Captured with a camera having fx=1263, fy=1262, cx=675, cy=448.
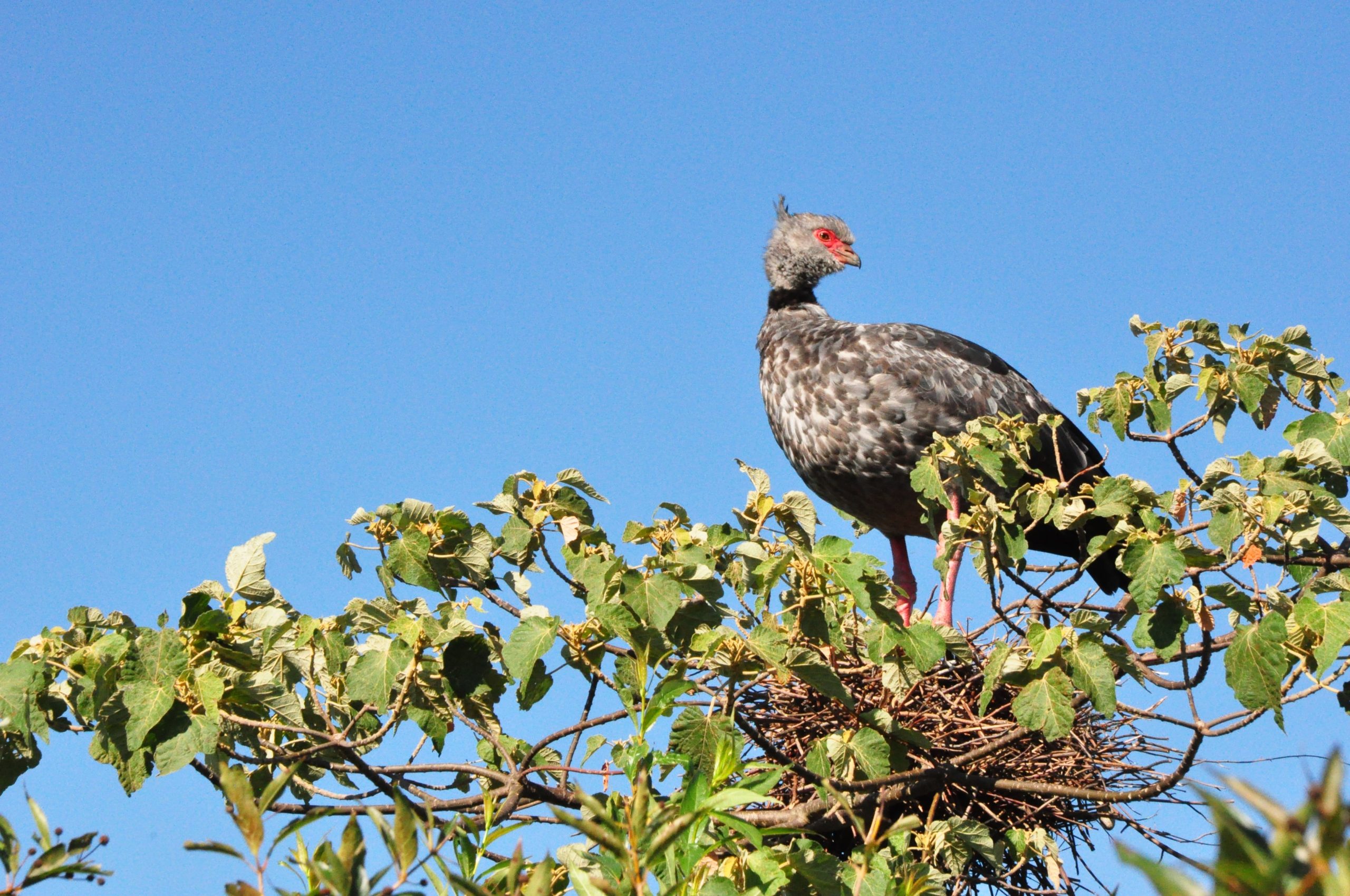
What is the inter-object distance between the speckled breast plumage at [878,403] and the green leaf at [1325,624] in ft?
7.54

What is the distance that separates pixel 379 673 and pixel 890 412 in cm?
283

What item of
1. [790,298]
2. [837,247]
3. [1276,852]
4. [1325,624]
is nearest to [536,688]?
[1325,624]

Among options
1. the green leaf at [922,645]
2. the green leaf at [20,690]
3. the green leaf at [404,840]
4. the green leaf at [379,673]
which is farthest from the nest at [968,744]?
the green leaf at [404,840]

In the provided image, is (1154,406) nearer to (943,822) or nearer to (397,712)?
(943,822)

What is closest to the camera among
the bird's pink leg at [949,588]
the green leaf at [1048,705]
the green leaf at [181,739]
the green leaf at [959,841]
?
the green leaf at [181,739]

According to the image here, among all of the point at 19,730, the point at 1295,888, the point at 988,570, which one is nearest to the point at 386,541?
the point at 19,730

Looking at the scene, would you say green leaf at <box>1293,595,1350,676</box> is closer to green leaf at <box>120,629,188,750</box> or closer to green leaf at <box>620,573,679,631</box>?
green leaf at <box>620,573,679,631</box>

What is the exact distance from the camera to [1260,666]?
8.46 ft

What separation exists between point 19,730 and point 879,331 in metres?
3.63

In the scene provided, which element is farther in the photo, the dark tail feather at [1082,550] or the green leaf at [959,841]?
the dark tail feather at [1082,550]

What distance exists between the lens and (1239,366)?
3.49 meters

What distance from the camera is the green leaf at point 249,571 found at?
9.39ft

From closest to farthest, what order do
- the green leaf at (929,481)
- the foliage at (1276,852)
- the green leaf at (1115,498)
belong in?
the foliage at (1276,852), the green leaf at (1115,498), the green leaf at (929,481)

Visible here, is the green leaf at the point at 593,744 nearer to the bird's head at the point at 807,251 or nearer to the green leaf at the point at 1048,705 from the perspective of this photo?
the green leaf at the point at 1048,705
